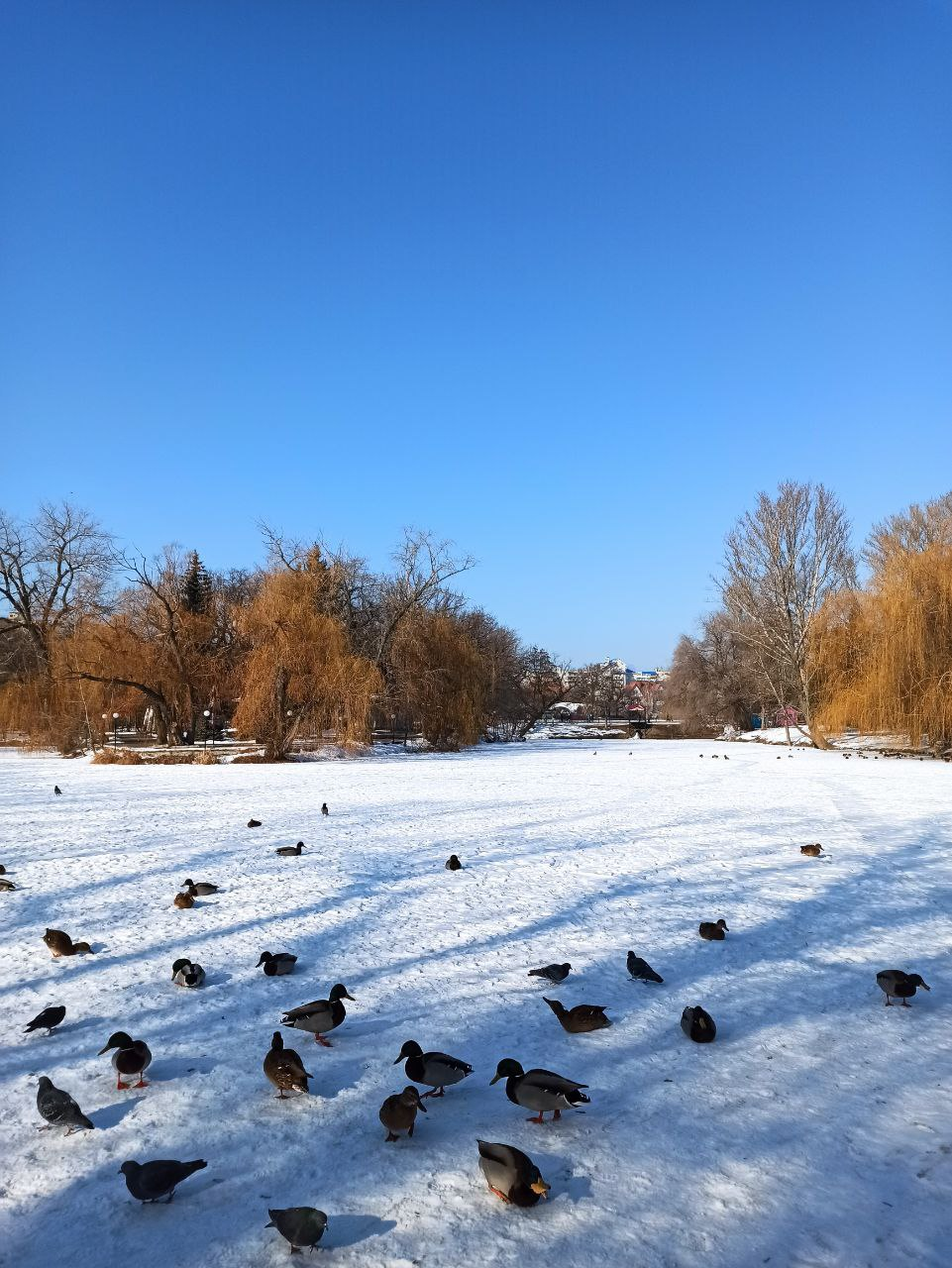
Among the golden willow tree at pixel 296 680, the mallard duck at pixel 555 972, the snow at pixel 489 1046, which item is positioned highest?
the golden willow tree at pixel 296 680

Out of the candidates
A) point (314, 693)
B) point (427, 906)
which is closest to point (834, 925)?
point (427, 906)

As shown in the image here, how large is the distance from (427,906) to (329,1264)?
415 centimetres

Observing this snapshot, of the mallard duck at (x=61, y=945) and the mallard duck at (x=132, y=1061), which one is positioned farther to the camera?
the mallard duck at (x=61, y=945)

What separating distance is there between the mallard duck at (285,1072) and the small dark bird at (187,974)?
1441 mm

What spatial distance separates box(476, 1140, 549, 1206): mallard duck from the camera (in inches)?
116

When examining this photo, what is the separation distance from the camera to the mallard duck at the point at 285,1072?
369 centimetres

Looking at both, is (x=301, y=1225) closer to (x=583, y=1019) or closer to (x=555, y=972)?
(x=583, y=1019)

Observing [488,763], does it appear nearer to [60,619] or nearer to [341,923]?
[341,923]

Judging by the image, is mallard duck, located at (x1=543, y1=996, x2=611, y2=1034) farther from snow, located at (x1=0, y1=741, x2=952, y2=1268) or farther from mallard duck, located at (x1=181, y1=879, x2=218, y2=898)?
mallard duck, located at (x1=181, y1=879, x2=218, y2=898)

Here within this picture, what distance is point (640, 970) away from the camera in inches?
206

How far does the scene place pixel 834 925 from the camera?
653cm

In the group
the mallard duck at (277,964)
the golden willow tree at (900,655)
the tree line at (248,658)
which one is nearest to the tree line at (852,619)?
the golden willow tree at (900,655)

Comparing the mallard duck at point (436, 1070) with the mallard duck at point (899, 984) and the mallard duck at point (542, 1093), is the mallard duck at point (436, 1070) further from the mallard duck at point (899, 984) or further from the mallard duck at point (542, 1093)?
the mallard duck at point (899, 984)

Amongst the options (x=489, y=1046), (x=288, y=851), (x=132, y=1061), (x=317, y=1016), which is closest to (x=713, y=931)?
(x=489, y=1046)
